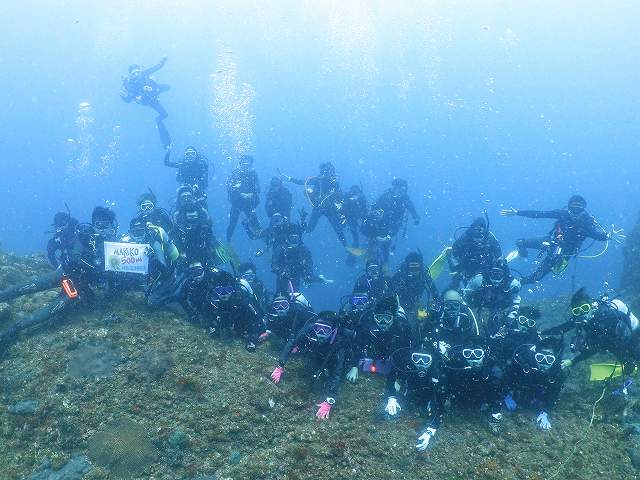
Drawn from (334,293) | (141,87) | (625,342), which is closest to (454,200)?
(334,293)

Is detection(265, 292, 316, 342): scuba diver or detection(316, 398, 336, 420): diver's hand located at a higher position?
detection(265, 292, 316, 342): scuba diver

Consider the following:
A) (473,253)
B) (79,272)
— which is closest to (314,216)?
(473,253)

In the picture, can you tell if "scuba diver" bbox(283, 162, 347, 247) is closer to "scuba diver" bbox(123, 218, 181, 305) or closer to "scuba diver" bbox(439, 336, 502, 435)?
"scuba diver" bbox(123, 218, 181, 305)

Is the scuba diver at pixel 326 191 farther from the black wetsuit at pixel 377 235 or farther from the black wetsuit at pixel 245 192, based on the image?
the black wetsuit at pixel 245 192

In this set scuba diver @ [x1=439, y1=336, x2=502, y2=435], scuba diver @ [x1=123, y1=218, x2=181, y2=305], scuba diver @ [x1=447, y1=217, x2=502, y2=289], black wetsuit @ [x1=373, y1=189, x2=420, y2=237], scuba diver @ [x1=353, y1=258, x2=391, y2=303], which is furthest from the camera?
black wetsuit @ [x1=373, y1=189, x2=420, y2=237]

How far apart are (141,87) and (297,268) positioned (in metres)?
16.5

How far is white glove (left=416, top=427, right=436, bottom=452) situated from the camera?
24.6ft

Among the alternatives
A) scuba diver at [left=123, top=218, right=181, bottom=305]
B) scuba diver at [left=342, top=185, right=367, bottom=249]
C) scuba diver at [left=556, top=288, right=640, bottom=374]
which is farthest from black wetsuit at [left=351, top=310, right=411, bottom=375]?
scuba diver at [left=342, top=185, right=367, bottom=249]

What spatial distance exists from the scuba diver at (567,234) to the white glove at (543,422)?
5.69m

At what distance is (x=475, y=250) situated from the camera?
13062mm

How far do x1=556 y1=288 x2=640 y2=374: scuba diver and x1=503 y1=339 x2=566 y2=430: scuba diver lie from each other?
97 centimetres

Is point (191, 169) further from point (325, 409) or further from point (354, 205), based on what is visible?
point (325, 409)

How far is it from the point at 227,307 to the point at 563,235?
11020 millimetres

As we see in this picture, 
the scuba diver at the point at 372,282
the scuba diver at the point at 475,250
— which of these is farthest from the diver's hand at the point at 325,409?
the scuba diver at the point at 475,250
